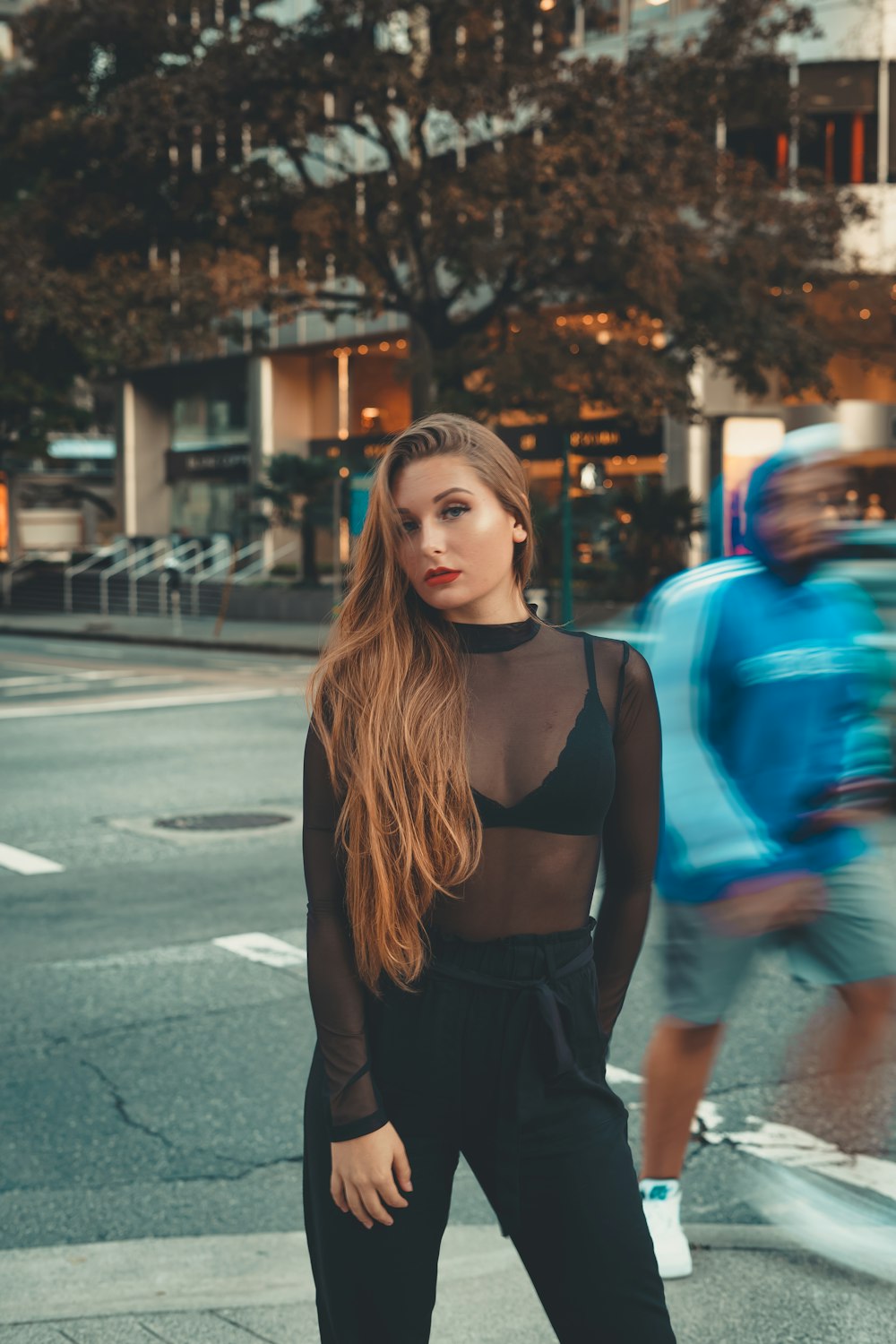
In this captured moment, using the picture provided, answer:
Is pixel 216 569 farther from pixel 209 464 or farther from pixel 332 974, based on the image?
pixel 332 974

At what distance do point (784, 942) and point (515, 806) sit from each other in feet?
5.51

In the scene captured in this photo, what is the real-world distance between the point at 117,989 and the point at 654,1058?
10.3ft

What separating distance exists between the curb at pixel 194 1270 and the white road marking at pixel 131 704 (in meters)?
12.9

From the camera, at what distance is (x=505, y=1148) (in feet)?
7.34

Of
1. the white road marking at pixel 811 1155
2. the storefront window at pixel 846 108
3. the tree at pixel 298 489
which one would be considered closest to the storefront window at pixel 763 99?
the storefront window at pixel 846 108

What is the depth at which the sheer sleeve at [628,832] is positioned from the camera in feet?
7.79

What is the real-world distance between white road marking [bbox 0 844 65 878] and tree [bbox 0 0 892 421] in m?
14.6

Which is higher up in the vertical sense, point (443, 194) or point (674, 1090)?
point (443, 194)

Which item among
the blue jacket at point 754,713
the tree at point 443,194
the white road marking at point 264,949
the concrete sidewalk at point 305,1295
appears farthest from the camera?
the tree at point 443,194

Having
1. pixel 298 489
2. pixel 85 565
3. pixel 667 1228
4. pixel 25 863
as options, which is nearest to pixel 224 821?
pixel 25 863

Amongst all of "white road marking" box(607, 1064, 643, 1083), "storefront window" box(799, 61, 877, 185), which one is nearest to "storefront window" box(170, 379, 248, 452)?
"storefront window" box(799, 61, 877, 185)

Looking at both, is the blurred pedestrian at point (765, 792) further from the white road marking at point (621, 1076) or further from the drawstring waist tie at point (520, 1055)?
the white road marking at point (621, 1076)

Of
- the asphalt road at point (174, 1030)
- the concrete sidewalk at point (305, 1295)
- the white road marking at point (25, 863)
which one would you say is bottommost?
the white road marking at point (25, 863)

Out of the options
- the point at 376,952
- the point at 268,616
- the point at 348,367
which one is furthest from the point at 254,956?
the point at 348,367
